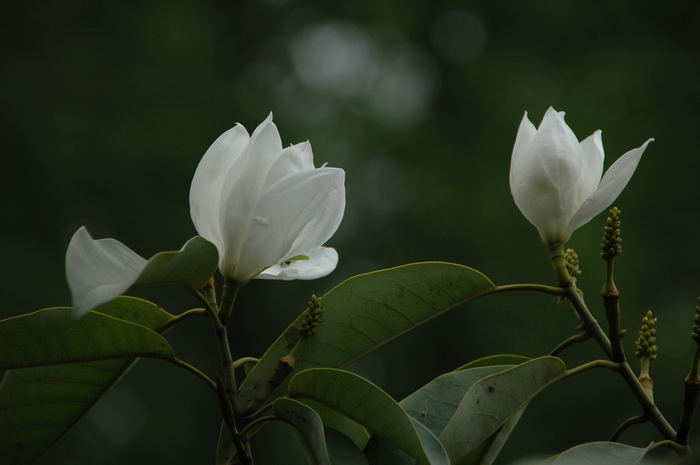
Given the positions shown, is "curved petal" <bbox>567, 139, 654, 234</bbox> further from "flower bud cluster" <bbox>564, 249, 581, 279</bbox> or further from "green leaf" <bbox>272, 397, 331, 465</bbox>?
"green leaf" <bbox>272, 397, 331, 465</bbox>

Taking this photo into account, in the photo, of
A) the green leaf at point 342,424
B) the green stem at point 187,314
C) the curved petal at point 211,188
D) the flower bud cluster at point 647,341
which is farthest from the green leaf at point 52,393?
the flower bud cluster at point 647,341

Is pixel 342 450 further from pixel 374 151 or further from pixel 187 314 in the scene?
pixel 374 151

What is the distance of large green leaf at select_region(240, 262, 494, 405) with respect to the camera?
988 mm

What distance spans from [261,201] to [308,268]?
0.16 metres

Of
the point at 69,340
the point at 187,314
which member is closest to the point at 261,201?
the point at 187,314

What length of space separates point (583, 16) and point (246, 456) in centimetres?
924

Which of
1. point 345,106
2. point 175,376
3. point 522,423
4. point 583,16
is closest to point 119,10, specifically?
point 345,106

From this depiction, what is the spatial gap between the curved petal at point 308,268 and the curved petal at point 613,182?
0.30 meters

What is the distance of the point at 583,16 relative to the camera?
9.32 meters

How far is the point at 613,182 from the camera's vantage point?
99cm

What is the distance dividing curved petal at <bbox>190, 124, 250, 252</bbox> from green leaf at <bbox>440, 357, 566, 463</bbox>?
1.08ft

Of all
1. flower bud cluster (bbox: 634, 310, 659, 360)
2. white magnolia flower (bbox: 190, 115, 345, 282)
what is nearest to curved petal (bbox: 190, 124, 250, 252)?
white magnolia flower (bbox: 190, 115, 345, 282)

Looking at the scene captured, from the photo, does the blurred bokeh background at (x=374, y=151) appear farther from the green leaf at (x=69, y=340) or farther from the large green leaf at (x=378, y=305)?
the green leaf at (x=69, y=340)

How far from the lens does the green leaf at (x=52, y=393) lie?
97 centimetres
